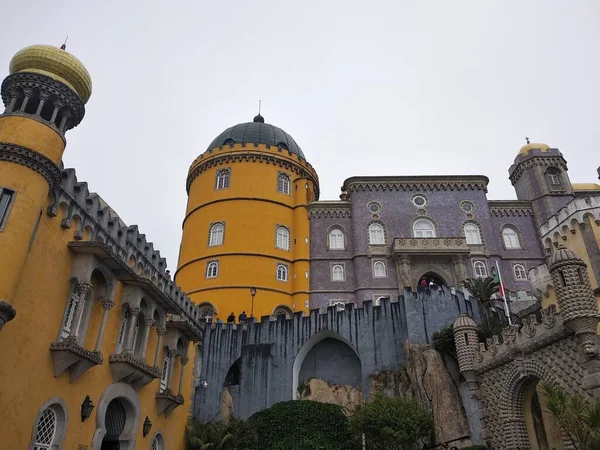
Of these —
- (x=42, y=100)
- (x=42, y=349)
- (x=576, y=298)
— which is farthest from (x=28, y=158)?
(x=576, y=298)

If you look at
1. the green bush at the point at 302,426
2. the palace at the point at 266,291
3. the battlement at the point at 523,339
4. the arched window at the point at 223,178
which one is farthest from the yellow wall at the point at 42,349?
the arched window at the point at 223,178

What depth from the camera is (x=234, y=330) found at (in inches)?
907

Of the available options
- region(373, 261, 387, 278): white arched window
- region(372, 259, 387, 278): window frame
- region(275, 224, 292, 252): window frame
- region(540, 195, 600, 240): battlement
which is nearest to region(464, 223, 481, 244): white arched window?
region(372, 259, 387, 278): window frame

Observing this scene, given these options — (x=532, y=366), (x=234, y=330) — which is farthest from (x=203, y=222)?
(x=532, y=366)

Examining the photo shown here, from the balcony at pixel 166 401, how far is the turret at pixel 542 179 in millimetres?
25640

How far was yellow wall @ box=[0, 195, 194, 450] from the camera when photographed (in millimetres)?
10320

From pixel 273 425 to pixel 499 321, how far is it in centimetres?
1019

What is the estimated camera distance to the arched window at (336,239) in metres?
32.3

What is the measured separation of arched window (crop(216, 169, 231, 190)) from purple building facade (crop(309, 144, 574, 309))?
19.6 feet

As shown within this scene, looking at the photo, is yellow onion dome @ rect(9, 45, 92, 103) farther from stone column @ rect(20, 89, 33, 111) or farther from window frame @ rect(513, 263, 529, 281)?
window frame @ rect(513, 263, 529, 281)

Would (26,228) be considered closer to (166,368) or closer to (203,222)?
(166,368)

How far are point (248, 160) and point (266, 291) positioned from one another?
9.21 m

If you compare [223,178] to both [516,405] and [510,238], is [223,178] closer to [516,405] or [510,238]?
[510,238]

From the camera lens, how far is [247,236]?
30.9 metres
